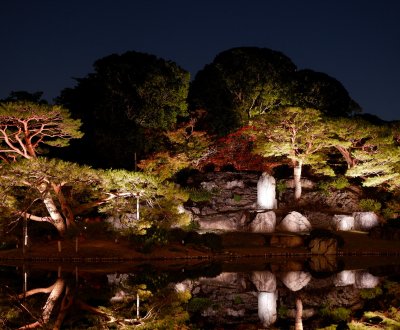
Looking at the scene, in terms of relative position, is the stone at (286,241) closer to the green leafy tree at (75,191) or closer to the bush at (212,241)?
the bush at (212,241)

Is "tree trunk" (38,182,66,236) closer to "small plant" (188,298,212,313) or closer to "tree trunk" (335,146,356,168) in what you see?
"small plant" (188,298,212,313)

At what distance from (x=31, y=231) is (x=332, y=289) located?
580 inches

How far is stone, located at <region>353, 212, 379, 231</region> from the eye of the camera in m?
26.7

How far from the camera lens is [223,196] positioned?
27875 mm

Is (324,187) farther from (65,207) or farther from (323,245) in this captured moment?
(65,207)

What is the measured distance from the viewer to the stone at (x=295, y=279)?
13.9 m

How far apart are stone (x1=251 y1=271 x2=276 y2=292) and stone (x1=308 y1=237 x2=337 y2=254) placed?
256 inches

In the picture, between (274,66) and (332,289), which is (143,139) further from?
(332,289)

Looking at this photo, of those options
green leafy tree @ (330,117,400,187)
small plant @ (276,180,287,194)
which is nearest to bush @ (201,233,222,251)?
small plant @ (276,180,287,194)

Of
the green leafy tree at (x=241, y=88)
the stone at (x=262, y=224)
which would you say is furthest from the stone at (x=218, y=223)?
the green leafy tree at (x=241, y=88)

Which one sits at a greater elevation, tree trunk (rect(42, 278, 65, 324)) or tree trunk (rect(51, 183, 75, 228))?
tree trunk (rect(51, 183, 75, 228))

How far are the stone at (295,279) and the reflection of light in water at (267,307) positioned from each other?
1.11 m

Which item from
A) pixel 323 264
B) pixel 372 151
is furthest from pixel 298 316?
pixel 372 151

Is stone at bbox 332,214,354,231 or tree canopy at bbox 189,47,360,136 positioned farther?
tree canopy at bbox 189,47,360,136
